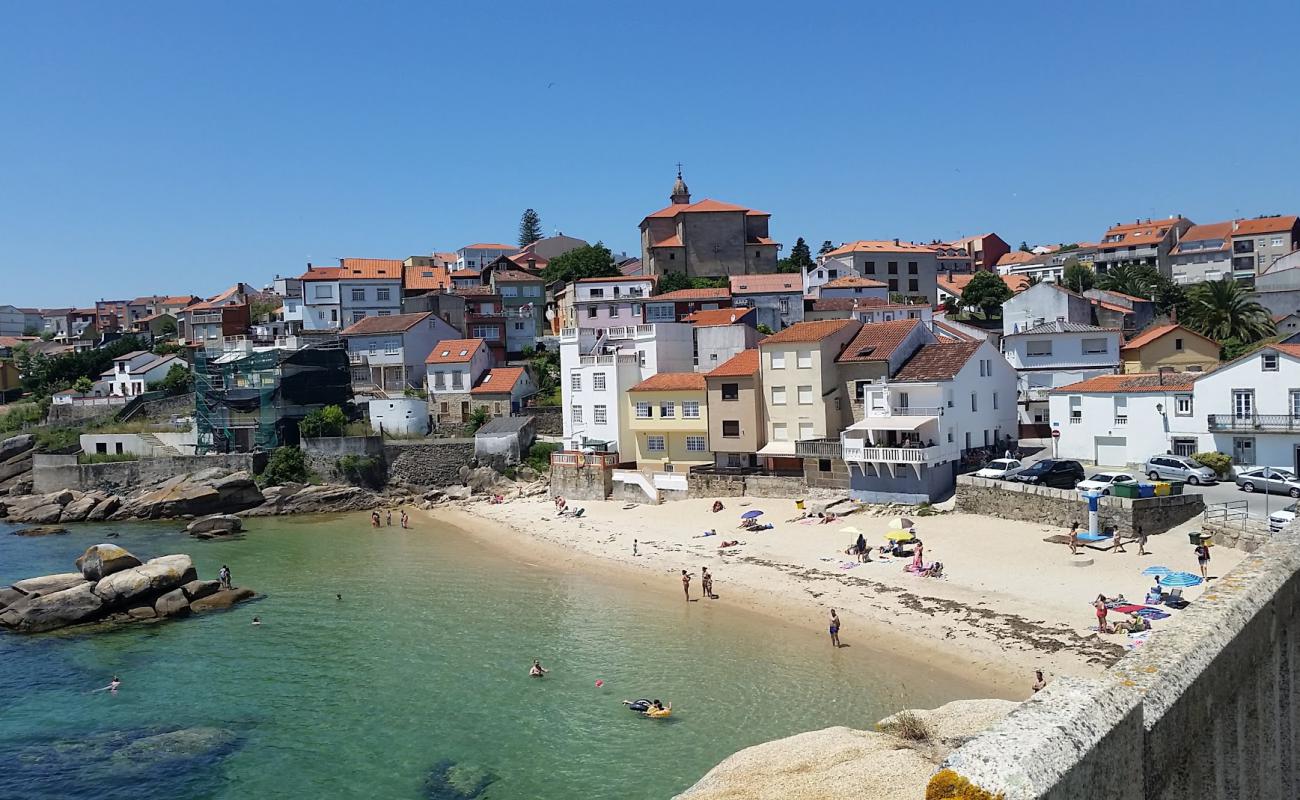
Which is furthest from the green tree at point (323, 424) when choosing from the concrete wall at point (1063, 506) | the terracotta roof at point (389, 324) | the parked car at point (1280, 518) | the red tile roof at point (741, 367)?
the parked car at point (1280, 518)

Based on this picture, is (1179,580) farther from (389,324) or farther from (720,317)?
(389,324)

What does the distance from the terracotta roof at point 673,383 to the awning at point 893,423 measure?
10.7m

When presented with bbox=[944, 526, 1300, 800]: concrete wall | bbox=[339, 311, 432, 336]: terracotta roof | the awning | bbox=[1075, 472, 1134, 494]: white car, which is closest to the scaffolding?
bbox=[339, 311, 432, 336]: terracotta roof

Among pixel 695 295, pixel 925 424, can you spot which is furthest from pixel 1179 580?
pixel 695 295

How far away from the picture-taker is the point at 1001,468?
1543 inches

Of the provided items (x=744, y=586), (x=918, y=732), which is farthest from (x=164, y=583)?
(x=918, y=732)

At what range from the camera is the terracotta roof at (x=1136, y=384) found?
1510 inches

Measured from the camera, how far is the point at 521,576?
37.1m

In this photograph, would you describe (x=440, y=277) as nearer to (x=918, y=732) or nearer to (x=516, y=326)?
(x=516, y=326)

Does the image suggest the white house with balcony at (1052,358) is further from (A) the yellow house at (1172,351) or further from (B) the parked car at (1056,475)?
(B) the parked car at (1056,475)

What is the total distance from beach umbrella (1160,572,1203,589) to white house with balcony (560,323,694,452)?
31.1 meters

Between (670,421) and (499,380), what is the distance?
19.8 meters

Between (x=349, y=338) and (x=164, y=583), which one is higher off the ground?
(x=349, y=338)

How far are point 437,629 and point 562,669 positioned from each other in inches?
246
